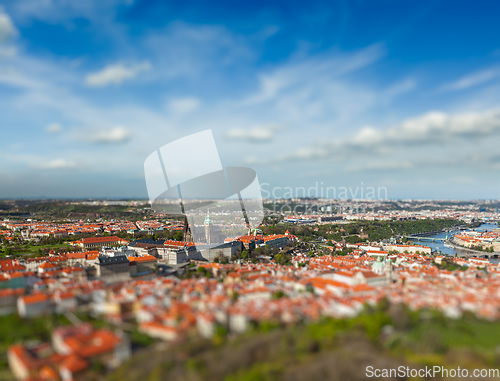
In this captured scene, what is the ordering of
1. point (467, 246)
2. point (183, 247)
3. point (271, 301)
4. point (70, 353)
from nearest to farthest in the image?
point (70, 353) → point (271, 301) → point (183, 247) → point (467, 246)

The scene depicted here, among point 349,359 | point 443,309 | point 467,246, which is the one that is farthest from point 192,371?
point 467,246

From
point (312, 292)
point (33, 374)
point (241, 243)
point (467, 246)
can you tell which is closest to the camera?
point (33, 374)

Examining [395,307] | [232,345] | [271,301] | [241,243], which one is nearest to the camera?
[232,345]

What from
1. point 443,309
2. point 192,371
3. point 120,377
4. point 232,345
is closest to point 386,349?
point 443,309

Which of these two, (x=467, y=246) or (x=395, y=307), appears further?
(x=467, y=246)

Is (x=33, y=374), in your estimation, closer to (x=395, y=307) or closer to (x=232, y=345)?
(x=232, y=345)

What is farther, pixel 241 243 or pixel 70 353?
pixel 241 243

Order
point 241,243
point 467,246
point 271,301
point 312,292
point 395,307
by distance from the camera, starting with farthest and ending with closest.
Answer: point 467,246, point 241,243, point 312,292, point 271,301, point 395,307

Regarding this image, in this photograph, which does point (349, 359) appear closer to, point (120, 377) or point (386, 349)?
point (386, 349)
